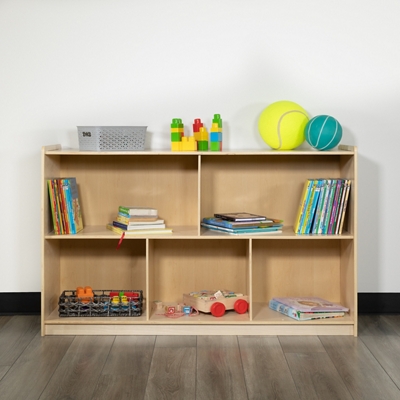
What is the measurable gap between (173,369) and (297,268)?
45.0 inches

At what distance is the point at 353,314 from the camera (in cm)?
336

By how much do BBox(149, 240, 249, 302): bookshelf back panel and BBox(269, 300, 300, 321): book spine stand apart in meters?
0.21

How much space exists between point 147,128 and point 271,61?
0.78 m

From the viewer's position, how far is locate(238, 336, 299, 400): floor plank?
259 cm

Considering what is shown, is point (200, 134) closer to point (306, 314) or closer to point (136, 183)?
point (136, 183)

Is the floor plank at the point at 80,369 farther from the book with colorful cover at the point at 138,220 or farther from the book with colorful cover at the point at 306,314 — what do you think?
the book with colorful cover at the point at 306,314

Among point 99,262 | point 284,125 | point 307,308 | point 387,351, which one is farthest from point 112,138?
point 387,351

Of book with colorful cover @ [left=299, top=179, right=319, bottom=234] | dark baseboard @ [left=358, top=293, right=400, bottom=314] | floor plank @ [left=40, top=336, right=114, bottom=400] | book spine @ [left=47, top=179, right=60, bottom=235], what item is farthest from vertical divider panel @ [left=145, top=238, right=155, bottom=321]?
dark baseboard @ [left=358, top=293, right=400, bottom=314]

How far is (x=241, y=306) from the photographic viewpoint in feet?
11.3

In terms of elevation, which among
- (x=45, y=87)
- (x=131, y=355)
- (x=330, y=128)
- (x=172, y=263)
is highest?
(x=45, y=87)

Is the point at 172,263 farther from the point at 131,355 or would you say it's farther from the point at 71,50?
the point at 71,50

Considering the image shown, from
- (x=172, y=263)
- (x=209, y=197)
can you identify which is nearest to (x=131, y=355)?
(x=172, y=263)

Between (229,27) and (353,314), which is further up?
(229,27)

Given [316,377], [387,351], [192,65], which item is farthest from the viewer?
[192,65]
